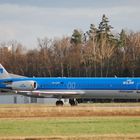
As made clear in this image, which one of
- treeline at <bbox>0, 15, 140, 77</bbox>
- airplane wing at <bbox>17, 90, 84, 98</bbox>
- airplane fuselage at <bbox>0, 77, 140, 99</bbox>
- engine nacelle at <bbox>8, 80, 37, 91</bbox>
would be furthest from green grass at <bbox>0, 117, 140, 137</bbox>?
treeline at <bbox>0, 15, 140, 77</bbox>

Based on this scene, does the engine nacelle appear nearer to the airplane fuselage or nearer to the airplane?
the airplane

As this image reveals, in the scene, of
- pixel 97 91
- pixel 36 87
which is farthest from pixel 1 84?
pixel 97 91

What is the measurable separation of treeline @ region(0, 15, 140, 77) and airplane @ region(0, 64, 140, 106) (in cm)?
4425

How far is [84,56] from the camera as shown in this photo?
127375 millimetres

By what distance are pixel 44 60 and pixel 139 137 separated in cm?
10932

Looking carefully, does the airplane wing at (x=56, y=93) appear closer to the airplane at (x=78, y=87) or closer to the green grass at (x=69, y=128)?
the airplane at (x=78, y=87)

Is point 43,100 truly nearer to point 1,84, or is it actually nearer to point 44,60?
point 1,84

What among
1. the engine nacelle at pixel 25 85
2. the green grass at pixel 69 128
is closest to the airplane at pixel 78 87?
the engine nacelle at pixel 25 85

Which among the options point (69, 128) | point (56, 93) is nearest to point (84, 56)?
point (56, 93)

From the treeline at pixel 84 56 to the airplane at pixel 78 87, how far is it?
44248 millimetres

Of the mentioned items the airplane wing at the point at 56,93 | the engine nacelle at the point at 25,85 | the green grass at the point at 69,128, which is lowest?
the green grass at the point at 69,128

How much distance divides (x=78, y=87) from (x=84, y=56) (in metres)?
66.3

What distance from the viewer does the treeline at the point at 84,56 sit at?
114500 mm

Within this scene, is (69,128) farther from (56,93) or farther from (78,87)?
(56,93)
